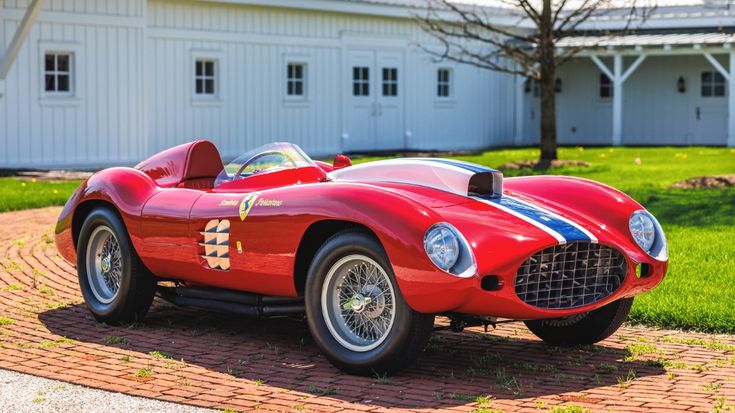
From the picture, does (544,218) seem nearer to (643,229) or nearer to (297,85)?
(643,229)

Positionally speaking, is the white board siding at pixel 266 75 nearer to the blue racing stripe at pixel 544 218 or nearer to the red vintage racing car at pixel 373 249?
the red vintage racing car at pixel 373 249

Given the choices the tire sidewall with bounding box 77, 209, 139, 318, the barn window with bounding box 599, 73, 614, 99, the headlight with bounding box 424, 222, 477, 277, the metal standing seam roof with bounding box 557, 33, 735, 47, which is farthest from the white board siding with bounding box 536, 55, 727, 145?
the headlight with bounding box 424, 222, 477, 277

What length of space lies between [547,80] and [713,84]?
12.1 meters

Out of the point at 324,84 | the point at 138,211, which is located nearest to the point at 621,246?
the point at 138,211

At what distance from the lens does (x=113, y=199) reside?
291 inches

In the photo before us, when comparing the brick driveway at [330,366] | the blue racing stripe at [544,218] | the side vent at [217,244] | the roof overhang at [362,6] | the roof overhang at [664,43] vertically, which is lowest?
the brick driveway at [330,366]


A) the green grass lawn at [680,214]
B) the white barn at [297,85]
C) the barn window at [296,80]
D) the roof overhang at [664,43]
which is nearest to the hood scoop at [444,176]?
the green grass lawn at [680,214]

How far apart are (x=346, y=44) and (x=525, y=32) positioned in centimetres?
865

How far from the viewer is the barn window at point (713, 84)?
3225 cm

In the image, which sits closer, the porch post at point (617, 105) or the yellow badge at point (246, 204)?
the yellow badge at point (246, 204)

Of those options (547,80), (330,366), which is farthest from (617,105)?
(330,366)

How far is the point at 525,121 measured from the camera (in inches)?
1350

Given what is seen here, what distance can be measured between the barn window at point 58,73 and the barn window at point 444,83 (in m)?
11.2

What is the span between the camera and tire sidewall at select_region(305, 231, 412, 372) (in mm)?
5734
